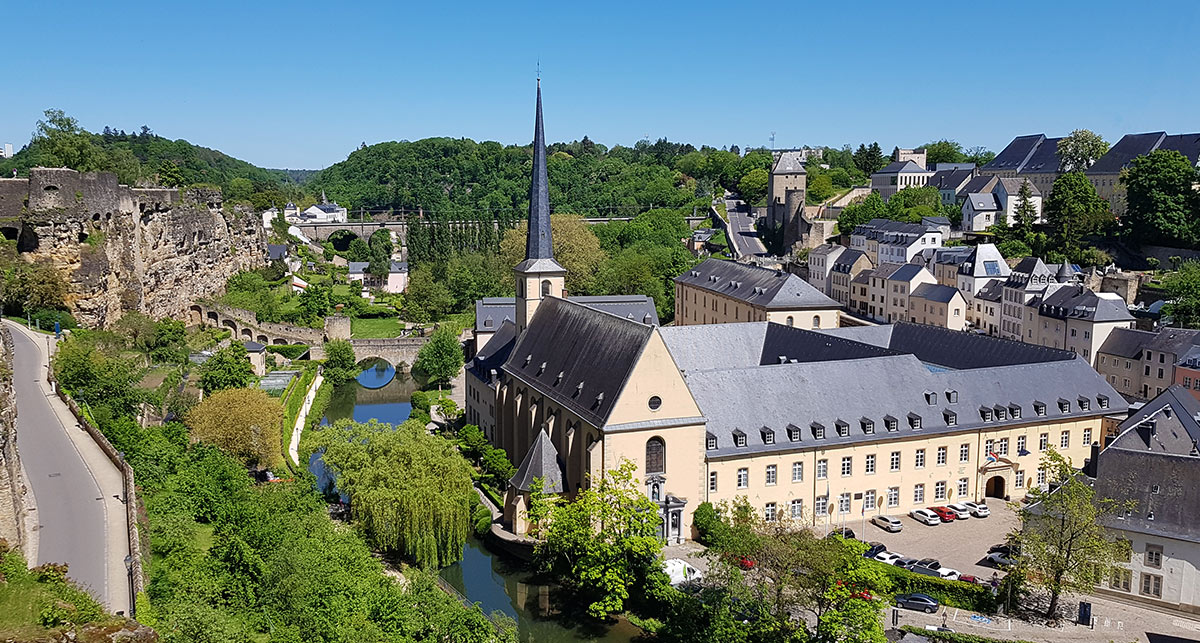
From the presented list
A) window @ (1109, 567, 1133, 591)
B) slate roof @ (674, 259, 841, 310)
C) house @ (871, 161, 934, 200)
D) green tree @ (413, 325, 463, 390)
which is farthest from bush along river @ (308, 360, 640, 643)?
house @ (871, 161, 934, 200)

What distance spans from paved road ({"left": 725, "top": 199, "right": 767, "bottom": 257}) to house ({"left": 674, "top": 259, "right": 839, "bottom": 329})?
30.6 metres

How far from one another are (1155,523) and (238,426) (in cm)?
3278

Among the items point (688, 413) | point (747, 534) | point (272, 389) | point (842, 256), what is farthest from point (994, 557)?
point (842, 256)

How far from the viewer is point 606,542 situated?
2948 cm

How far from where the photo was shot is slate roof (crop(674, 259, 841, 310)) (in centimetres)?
6047

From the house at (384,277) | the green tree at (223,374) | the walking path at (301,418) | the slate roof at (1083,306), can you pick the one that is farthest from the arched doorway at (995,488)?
the house at (384,277)

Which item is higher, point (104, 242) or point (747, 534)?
point (104, 242)

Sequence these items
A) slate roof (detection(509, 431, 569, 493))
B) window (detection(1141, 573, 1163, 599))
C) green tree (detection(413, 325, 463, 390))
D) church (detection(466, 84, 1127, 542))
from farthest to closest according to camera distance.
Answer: green tree (detection(413, 325, 463, 390)) → slate roof (detection(509, 431, 569, 493)) → church (detection(466, 84, 1127, 542)) → window (detection(1141, 573, 1163, 599))

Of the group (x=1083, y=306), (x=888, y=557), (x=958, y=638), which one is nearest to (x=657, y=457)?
(x=888, y=557)

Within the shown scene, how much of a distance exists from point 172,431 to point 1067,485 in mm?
31579

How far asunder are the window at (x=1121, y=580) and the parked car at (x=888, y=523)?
744 centimetres

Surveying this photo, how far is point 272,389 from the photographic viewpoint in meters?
54.0

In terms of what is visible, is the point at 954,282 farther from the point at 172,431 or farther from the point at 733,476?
the point at 172,431

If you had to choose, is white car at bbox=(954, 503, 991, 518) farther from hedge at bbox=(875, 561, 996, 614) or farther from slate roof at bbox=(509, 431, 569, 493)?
slate roof at bbox=(509, 431, 569, 493)
